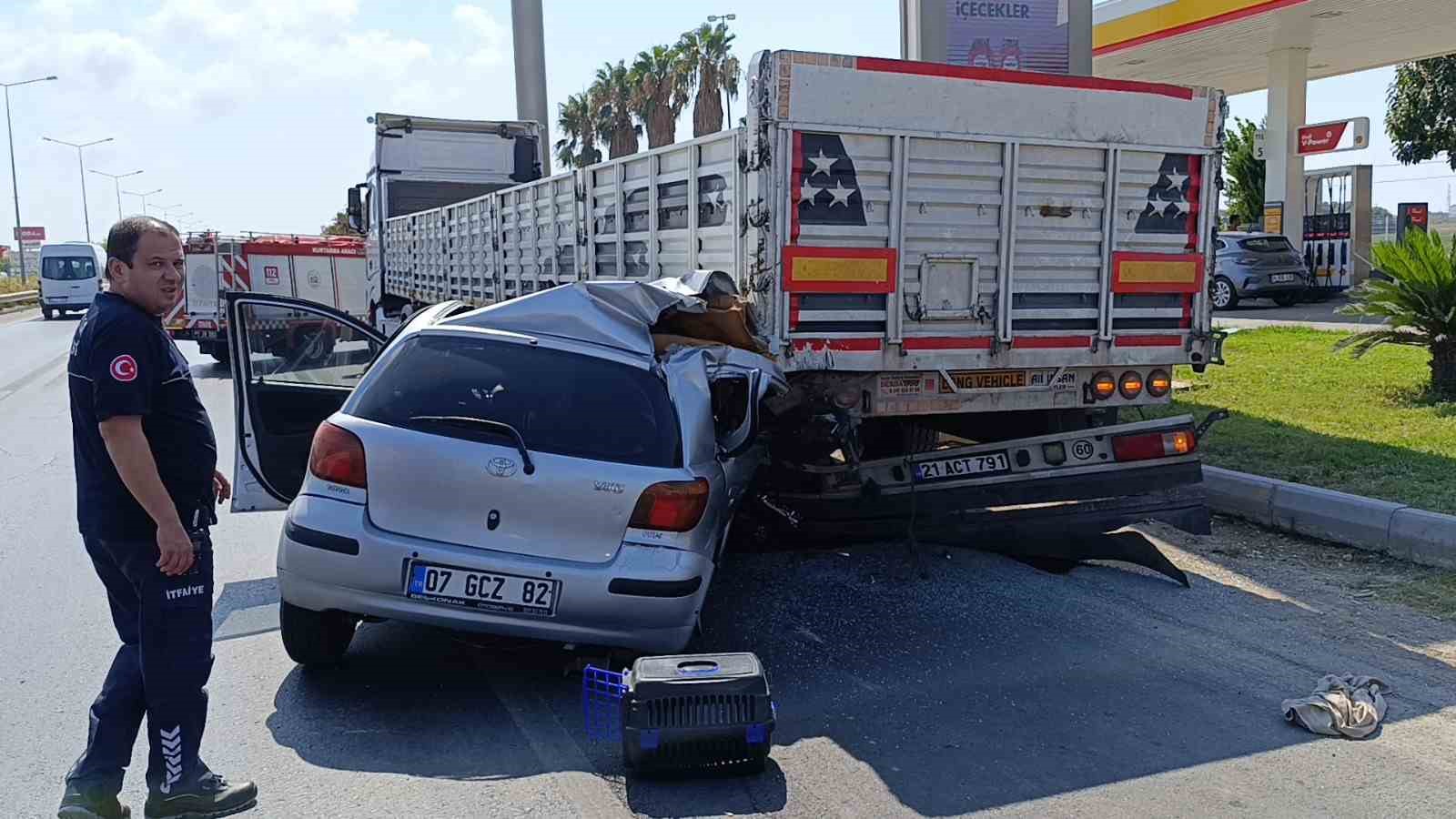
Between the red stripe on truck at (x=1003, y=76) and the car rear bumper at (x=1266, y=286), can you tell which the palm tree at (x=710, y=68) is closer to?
the car rear bumper at (x=1266, y=286)

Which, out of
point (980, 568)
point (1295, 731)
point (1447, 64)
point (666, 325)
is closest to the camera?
point (1295, 731)

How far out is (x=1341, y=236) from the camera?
25062mm

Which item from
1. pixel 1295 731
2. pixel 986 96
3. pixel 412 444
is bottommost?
pixel 1295 731

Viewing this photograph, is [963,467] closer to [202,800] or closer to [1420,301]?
[202,800]

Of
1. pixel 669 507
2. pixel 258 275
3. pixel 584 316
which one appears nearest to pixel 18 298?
pixel 258 275

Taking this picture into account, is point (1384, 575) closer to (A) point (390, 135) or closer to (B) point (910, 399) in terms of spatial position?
(B) point (910, 399)

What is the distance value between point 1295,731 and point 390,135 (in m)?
14.8

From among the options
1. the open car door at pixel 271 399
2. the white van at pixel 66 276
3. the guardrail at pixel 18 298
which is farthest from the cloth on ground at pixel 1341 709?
the guardrail at pixel 18 298

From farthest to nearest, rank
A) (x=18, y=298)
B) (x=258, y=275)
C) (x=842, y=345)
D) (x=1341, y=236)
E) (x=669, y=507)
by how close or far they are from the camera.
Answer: (x=18, y=298)
(x=1341, y=236)
(x=258, y=275)
(x=842, y=345)
(x=669, y=507)

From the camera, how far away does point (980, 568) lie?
A: 6.69m

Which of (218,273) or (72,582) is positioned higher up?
(218,273)

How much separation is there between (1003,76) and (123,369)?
446cm

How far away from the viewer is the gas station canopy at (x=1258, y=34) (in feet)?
64.2

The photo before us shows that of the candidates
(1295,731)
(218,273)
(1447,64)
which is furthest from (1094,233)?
(1447,64)
